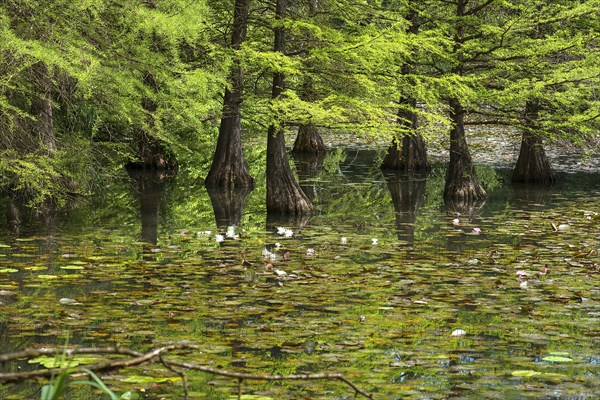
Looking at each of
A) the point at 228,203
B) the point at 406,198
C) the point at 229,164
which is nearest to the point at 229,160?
the point at 229,164

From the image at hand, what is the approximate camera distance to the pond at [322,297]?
559cm

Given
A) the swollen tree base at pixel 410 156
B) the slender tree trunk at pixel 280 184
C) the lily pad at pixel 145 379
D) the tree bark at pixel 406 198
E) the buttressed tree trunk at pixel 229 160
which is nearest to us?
the lily pad at pixel 145 379

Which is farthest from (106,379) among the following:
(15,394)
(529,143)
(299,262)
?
(529,143)

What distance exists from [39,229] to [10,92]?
186 centimetres

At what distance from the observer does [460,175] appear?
18797 mm

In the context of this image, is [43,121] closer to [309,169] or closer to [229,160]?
[229,160]

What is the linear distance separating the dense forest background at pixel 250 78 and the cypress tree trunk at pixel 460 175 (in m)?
0.03

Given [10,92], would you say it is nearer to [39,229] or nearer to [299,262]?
[39,229]

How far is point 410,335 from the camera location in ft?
21.9

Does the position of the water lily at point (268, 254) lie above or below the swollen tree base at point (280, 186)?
below

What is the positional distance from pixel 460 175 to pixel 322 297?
36.8 ft

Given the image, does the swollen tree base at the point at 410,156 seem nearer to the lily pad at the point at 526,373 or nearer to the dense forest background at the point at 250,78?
the dense forest background at the point at 250,78

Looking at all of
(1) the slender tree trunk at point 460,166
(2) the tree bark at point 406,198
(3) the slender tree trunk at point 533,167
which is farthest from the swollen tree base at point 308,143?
(1) the slender tree trunk at point 460,166

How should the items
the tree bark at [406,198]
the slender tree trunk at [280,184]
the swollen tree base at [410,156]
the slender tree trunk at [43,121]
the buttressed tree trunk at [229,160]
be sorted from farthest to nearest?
the swollen tree base at [410,156]
the buttressed tree trunk at [229,160]
the slender tree trunk at [280,184]
the slender tree trunk at [43,121]
the tree bark at [406,198]
